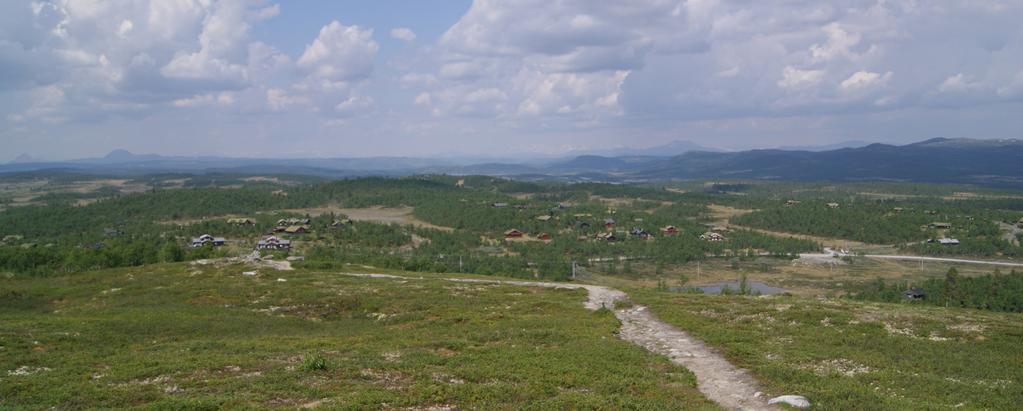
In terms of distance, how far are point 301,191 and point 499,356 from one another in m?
189

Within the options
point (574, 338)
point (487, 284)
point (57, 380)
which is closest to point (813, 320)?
point (574, 338)

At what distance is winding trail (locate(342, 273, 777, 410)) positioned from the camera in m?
15.9

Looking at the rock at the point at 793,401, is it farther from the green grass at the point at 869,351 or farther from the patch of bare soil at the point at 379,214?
the patch of bare soil at the point at 379,214

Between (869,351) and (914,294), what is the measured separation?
1895 inches

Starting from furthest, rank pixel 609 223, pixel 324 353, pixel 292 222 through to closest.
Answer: pixel 609 223 < pixel 292 222 < pixel 324 353

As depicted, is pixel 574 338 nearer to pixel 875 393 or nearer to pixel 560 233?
pixel 875 393

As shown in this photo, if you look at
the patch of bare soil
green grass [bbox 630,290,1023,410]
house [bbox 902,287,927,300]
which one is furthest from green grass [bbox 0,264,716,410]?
the patch of bare soil

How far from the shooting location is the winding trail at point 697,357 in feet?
52.1

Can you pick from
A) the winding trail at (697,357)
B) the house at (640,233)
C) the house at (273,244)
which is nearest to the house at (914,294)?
the winding trail at (697,357)

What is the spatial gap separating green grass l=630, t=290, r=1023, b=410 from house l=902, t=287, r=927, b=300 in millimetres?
30153

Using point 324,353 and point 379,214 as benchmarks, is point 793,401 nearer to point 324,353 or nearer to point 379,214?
point 324,353

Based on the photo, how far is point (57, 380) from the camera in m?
16.7

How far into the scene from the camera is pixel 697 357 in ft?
68.4

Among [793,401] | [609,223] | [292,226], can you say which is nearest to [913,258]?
[609,223]
